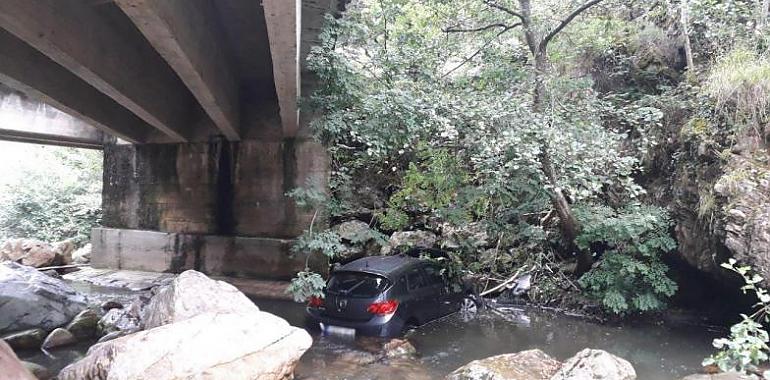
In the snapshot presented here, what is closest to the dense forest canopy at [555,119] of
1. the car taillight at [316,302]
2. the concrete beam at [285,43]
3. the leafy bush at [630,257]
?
the leafy bush at [630,257]

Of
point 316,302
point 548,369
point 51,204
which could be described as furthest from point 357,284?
point 51,204

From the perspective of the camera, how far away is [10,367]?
4.54 metres

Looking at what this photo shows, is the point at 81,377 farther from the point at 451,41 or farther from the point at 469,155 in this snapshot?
the point at 451,41

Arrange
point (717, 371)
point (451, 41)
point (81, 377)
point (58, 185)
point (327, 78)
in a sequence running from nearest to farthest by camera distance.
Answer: point (81, 377) < point (717, 371) < point (327, 78) < point (451, 41) < point (58, 185)

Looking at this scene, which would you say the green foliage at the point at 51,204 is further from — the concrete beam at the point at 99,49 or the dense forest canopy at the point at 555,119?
the dense forest canopy at the point at 555,119

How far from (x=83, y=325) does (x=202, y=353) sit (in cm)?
439

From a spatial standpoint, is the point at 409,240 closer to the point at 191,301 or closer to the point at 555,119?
the point at 555,119

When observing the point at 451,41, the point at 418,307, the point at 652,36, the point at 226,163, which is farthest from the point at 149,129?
the point at 652,36

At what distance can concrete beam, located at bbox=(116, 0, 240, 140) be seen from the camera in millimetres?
4984

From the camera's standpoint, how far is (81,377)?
4977 millimetres

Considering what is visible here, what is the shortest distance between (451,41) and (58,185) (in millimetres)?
19727

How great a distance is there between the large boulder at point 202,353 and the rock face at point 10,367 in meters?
0.52

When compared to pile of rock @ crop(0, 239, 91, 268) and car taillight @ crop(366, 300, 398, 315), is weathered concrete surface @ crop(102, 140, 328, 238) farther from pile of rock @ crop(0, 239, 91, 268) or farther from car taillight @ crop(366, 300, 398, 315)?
car taillight @ crop(366, 300, 398, 315)

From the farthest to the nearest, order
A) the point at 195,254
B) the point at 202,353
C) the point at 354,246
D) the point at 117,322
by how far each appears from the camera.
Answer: the point at 195,254
the point at 354,246
the point at 117,322
the point at 202,353
